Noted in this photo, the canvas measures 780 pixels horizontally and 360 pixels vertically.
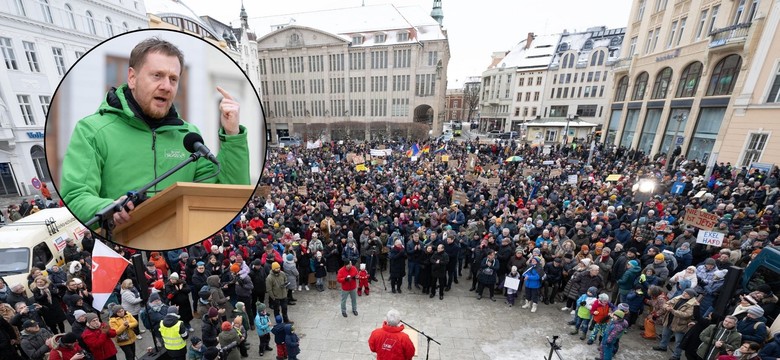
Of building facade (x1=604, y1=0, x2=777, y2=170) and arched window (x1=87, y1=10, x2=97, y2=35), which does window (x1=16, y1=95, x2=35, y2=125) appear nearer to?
arched window (x1=87, y1=10, x2=97, y2=35)

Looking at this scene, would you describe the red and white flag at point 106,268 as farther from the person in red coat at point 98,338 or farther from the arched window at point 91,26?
the arched window at point 91,26

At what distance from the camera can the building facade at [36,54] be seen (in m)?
2.21

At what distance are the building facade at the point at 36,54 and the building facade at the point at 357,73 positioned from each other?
100 ft

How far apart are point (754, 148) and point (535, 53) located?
4153 centimetres

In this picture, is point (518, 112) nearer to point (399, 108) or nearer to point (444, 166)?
point (399, 108)

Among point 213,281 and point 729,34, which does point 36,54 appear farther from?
point 729,34

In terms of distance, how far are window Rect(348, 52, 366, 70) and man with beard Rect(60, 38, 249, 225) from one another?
160 feet

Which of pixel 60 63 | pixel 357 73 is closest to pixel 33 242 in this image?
pixel 60 63

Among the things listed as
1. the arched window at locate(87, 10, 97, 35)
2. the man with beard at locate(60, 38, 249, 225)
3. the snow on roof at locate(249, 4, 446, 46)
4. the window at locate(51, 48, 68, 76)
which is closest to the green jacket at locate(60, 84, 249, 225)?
the man with beard at locate(60, 38, 249, 225)

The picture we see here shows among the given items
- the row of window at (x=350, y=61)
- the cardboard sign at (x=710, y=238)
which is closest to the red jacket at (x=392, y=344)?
the cardboard sign at (x=710, y=238)

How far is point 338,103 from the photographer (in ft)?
163

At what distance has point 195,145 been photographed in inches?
62.5

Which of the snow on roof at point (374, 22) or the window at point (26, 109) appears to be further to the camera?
the snow on roof at point (374, 22)

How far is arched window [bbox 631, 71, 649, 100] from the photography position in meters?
29.0
